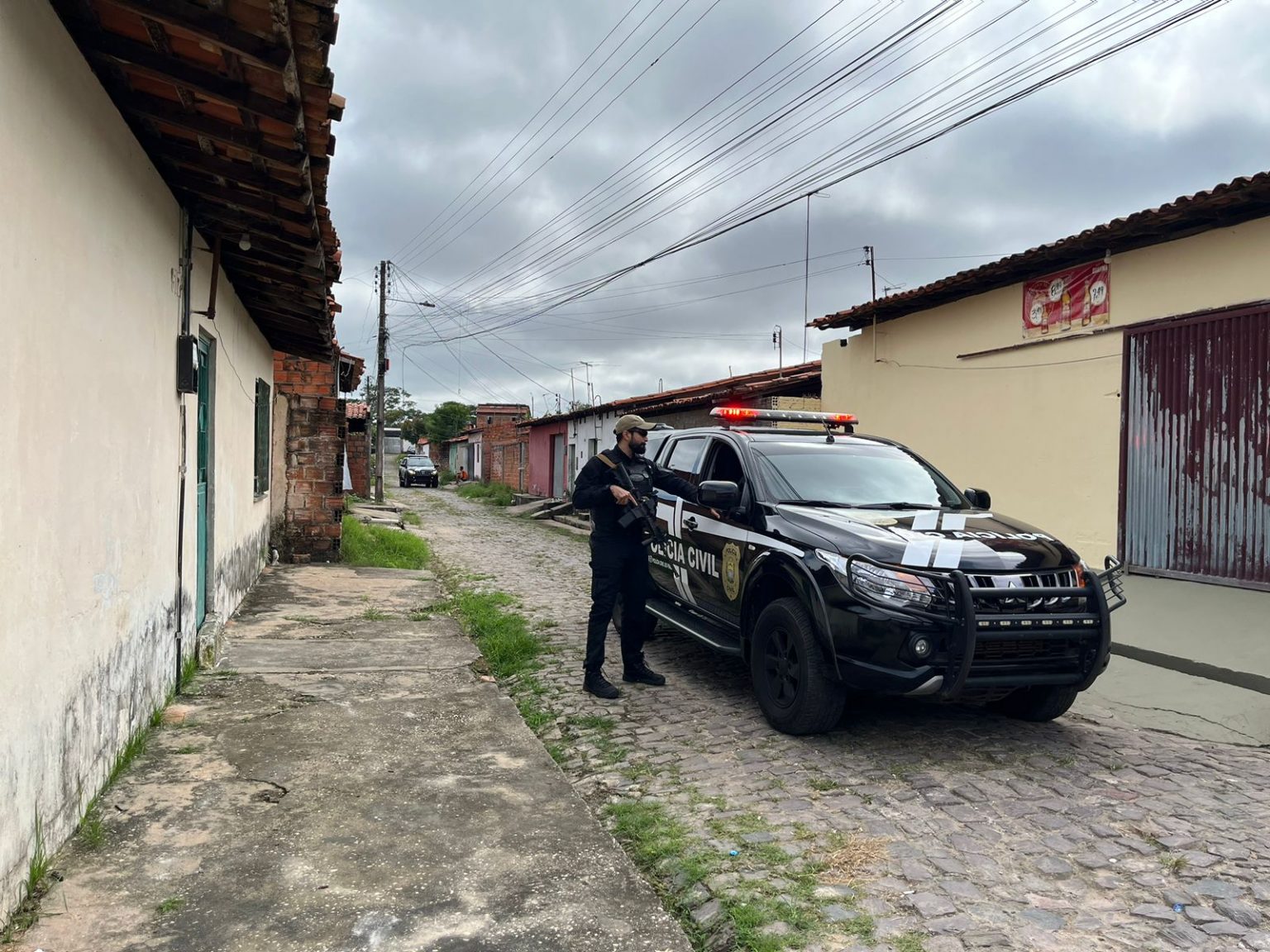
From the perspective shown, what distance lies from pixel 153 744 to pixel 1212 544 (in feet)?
25.0

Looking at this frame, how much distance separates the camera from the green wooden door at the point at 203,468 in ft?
20.6

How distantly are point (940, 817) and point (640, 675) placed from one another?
253 centimetres

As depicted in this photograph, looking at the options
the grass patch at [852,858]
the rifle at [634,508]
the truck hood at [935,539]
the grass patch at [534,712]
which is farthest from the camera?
the rifle at [634,508]

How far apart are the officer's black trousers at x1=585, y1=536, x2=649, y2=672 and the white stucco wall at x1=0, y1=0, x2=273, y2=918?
8.19 ft

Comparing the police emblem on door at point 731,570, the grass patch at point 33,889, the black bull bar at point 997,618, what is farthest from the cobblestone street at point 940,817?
the grass patch at point 33,889

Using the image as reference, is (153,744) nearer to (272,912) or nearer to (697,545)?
(272,912)

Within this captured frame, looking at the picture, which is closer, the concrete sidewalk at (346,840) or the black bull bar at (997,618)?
the concrete sidewalk at (346,840)

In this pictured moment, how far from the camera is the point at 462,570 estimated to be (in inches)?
464

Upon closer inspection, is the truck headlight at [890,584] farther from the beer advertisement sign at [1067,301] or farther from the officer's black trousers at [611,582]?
the beer advertisement sign at [1067,301]

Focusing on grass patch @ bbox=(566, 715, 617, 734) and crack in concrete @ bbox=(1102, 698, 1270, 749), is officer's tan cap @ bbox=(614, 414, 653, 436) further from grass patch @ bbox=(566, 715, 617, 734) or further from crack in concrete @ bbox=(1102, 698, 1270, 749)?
crack in concrete @ bbox=(1102, 698, 1270, 749)

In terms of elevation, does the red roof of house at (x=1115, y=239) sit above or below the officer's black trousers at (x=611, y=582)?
above

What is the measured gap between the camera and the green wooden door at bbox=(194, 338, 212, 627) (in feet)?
20.6

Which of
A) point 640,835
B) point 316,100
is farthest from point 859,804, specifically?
point 316,100

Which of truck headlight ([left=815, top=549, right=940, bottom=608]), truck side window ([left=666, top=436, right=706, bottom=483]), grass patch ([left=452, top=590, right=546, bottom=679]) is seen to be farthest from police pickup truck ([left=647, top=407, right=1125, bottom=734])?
grass patch ([left=452, top=590, right=546, bottom=679])
